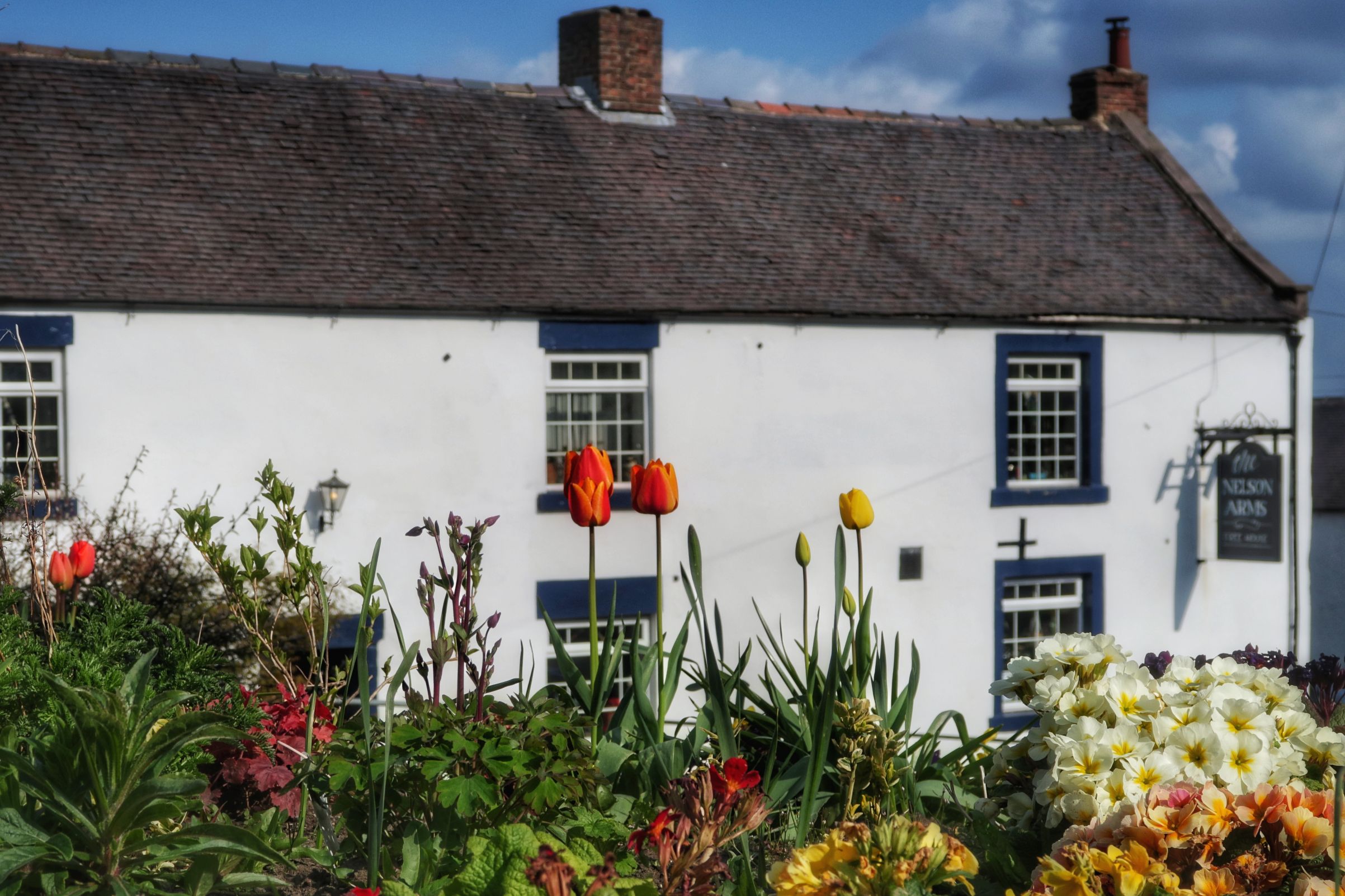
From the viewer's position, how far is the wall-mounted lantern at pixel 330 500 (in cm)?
1183

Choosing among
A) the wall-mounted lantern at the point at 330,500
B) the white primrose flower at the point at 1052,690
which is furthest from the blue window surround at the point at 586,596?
the white primrose flower at the point at 1052,690

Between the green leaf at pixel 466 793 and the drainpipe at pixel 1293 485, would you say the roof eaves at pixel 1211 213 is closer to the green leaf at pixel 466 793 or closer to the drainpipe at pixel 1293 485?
the drainpipe at pixel 1293 485

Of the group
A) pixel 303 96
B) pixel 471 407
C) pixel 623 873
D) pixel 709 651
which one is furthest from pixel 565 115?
pixel 623 873

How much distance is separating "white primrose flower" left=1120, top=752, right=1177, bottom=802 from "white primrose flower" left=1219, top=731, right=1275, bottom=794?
11 cm

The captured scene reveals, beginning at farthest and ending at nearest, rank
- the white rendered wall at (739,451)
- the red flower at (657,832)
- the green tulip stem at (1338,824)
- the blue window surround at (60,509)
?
the white rendered wall at (739,451)
the blue window surround at (60,509)
the red flower at (657,832)
the green tulip stem at (1338,824)

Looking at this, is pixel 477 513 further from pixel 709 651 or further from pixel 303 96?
pixel 709 651

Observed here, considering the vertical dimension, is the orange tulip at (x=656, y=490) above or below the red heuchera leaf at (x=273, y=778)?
above

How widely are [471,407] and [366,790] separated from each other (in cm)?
965

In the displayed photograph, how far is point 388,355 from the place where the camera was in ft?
40.0

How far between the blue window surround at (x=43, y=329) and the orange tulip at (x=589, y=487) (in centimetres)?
886

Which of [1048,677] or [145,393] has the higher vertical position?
[145,393]

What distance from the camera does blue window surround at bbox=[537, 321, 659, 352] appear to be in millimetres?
12695

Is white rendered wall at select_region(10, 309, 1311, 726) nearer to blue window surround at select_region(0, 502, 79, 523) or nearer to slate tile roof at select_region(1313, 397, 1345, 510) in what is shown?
blue window surround at select_region(0, 502, 79, 523)

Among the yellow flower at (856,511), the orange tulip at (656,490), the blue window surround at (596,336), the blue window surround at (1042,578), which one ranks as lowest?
the blue window surround at (1042,578)
